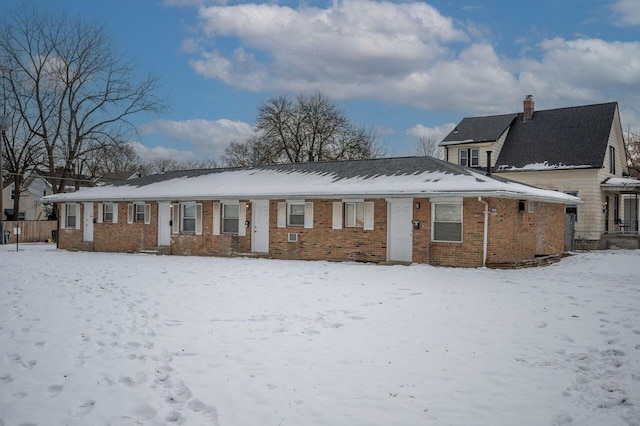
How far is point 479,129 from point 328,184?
14.0m

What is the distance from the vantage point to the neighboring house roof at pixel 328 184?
15.1 m

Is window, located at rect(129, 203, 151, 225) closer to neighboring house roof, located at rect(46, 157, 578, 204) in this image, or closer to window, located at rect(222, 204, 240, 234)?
neighboring house roof, located at rect(46, 157, 578, 204)

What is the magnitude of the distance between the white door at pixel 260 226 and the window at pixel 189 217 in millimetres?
3095

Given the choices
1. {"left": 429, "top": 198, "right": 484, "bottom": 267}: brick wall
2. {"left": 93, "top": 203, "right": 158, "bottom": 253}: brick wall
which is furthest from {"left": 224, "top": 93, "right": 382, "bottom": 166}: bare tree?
{"left": 429, "top": 198, "right": 484, "bottom": 267}: brick wall

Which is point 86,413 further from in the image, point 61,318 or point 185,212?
point 185,212

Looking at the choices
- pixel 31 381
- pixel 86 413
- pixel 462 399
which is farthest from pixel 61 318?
pixel 462 399

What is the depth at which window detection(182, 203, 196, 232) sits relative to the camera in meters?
20.3

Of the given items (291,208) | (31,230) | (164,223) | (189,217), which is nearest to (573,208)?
(291,208)

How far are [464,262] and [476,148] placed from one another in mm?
14546

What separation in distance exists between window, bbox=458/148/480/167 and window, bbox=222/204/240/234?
14740mm

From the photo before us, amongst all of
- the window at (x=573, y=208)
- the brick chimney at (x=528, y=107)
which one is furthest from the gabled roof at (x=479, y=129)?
the window at (x=573, y=208)

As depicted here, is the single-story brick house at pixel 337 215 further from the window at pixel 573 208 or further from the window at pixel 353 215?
the window at pixel 573 208

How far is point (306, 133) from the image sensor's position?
131 ft

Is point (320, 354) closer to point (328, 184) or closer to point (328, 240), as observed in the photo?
point (328, 240)
